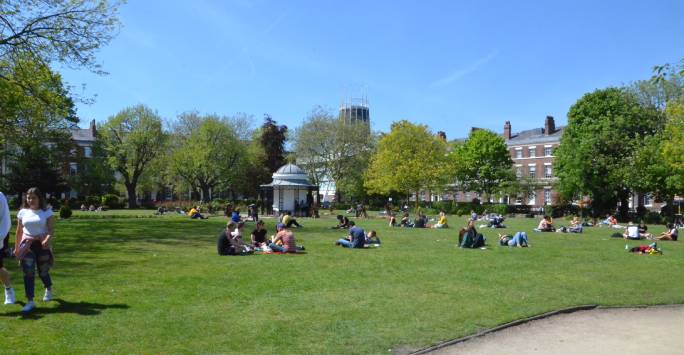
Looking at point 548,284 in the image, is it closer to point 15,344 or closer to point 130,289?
point 130,289

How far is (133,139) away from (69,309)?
67356mm

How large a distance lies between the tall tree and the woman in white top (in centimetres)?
6895

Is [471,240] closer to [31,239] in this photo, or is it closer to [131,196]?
[31,239]

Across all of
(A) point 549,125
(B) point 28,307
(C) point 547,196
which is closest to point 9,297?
(B) point 28,307

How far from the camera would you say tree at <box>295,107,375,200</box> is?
237 feet

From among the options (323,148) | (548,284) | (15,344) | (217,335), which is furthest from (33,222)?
(323,148)

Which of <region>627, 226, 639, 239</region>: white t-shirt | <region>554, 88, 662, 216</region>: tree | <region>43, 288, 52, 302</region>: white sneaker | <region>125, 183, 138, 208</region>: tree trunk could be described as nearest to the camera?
<region>43, 288, 52, 302</region>: white sneaker

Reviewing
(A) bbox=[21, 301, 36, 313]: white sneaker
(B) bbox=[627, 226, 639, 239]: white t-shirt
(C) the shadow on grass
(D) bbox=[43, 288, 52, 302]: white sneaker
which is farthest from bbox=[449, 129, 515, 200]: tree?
(A) bbox=[21, 301, 36, 313]: white sneaker

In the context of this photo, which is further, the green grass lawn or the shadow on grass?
the shadow on grass

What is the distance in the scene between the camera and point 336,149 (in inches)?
2872

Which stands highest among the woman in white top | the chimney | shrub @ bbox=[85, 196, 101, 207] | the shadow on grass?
the chimney

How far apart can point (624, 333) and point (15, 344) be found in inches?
342

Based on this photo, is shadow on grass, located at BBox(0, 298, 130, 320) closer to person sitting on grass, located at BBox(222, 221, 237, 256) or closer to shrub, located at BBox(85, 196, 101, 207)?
person sitting on grass, located at BBox(222, 221, 237, 256)

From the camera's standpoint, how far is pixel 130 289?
10.5 metres
